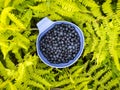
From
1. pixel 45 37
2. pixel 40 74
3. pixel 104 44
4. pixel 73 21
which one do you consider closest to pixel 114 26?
pixel 104 44

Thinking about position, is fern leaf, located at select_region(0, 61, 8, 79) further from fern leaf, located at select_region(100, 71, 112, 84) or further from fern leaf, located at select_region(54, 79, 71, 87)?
fern leaf, located at select_region(100, 71, 112, 84)

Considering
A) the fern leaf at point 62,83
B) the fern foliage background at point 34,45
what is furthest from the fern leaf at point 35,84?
the fern leaf at point 62,83

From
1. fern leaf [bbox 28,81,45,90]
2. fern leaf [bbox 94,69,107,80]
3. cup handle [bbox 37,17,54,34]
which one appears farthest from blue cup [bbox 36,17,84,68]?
fern leaf [bbox 94,69,107,80]

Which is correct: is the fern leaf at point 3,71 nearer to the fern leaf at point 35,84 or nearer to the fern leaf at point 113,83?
the fern leaf at point 35,84

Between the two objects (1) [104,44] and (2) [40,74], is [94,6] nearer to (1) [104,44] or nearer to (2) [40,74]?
(1) [104,44]

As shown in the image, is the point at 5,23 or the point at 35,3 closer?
the point at 5,23

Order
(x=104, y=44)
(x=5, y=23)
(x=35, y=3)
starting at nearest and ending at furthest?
(x=5, y=23) < (x=104, y=44) < (x=35, y=3)

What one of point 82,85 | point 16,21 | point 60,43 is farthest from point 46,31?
point 82,85
